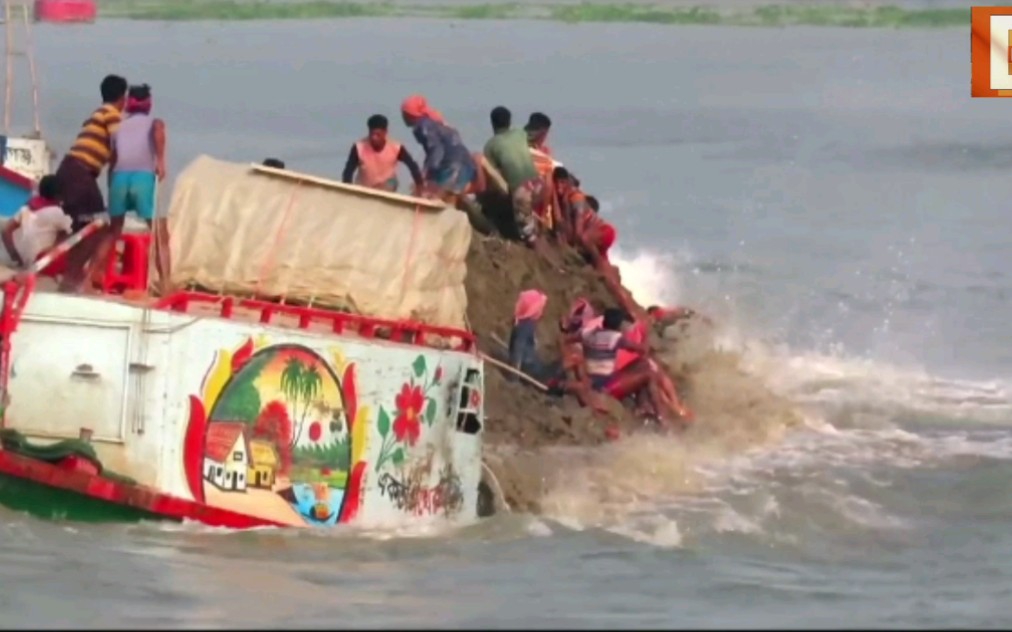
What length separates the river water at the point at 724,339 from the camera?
12844mm

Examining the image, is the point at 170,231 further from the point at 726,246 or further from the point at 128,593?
the point at 726,246

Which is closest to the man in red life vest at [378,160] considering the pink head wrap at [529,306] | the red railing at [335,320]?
the pink head wrap at [529,306]

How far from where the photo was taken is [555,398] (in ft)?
57.0

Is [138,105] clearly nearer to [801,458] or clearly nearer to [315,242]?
[315,242]

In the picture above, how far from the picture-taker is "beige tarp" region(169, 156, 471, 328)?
14.7m

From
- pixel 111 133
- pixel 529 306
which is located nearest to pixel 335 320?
pixel 111 133

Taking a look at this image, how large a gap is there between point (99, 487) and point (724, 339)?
34.2 ft

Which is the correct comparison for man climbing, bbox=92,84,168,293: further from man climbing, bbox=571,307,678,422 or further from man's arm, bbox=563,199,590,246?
man's arm, bbox=563,199,590,246

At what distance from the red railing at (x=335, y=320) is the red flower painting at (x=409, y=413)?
370mm

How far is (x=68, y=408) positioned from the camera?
1339cm

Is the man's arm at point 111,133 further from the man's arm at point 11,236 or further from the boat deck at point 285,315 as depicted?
the boat deck at point 285,315

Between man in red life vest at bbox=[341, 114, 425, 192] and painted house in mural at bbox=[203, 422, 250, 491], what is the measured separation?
4.98 metres

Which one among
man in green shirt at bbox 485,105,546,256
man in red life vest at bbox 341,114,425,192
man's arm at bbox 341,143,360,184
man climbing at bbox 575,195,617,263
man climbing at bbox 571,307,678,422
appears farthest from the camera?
man climbing at bbox 575,195,617,263

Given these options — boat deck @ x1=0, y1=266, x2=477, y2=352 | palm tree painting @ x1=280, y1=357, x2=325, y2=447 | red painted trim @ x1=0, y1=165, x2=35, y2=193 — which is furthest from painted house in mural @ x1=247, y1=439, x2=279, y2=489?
red painted trim @ x1=0, y1=165, x2=35, y2=193
